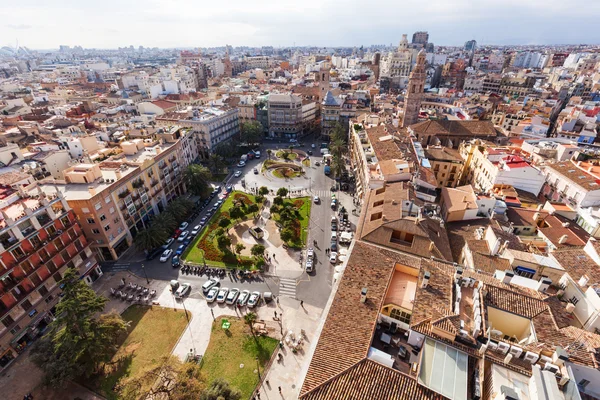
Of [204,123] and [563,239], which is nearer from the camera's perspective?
[563,239]

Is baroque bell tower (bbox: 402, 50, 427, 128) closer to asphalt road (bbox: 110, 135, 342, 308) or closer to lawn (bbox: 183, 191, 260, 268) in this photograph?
asphalt road (bbox: 110, 135, 342, 308)

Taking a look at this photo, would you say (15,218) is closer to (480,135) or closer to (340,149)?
(340,149)

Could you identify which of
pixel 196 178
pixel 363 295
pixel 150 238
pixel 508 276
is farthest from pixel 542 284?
pixel 196 178

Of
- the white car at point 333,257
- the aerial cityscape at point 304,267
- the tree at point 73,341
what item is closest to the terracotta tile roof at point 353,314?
the aerial cityscape at point 304,267

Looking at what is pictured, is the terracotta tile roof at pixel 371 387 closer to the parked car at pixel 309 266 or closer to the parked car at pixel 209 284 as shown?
the parked car at pixel 309 266

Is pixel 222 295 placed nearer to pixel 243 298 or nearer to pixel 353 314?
pixel 243 298
